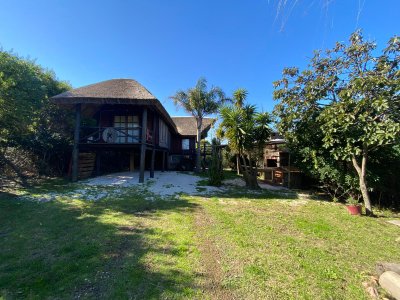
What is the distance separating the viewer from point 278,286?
2.60 m

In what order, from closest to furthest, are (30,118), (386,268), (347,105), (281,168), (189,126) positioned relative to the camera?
(386,268)
(347,105)
(30,118)
(281,168)
(189,126)

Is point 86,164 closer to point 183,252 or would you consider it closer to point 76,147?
point 76,147

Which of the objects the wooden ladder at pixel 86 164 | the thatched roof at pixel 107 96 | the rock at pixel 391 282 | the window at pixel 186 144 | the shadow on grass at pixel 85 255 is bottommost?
the shadow on grass at pixel 85 255

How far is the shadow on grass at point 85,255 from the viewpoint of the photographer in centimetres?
246

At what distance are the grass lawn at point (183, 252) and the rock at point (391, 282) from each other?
9.2 inches

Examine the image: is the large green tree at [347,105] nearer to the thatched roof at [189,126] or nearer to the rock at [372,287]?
the rock at [372,287]

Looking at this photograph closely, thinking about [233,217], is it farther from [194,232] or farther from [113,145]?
[113,145]

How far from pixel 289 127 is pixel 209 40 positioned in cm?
699

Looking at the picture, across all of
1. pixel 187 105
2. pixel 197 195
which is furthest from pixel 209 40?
pixel 197 195

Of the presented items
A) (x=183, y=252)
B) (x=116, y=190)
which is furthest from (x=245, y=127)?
(x=183, y=252)

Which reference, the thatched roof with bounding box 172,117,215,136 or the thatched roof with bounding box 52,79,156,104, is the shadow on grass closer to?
the thatched roof with bounding box 52,79,156,104

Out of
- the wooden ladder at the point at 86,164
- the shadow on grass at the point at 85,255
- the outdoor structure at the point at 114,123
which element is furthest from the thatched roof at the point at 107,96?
the shadow on grass at the point at 85,255

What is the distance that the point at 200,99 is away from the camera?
52.1 feet

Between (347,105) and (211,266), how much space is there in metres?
6.11
